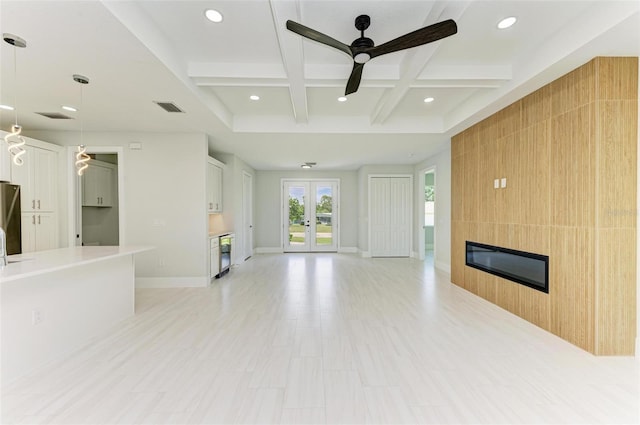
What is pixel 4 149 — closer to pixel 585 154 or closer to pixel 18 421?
pixel 18 421

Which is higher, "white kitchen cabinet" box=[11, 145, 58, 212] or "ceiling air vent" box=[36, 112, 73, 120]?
"ceiling air vent" box=[36, 112, 73, 120]

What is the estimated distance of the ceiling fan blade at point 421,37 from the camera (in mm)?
1919

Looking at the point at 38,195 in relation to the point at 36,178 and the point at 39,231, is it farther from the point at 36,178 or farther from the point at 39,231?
the point at 39,231

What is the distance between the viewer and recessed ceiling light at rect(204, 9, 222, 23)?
219cm

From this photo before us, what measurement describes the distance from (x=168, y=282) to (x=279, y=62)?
3956 millimetres

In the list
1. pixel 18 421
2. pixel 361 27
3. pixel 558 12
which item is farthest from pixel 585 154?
pixel 18 421

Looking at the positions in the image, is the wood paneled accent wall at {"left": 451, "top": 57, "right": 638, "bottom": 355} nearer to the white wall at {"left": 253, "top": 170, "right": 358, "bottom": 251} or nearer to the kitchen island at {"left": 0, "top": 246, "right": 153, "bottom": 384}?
the kitchen island at {"left": 0, "top": 246, "right": 153, "bottom": 384}

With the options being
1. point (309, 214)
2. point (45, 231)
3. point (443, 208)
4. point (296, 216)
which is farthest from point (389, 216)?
point (45, 231)

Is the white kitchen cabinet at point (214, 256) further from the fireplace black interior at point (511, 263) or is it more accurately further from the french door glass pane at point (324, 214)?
the fireplace black interior at point (511, 263)

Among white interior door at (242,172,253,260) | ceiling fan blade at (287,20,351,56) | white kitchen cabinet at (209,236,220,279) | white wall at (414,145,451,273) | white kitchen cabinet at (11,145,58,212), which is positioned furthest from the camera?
white interior door at (242,172,253,260)

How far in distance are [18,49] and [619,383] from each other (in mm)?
5408

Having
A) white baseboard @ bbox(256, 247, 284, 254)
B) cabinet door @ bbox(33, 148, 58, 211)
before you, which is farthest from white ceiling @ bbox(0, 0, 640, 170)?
white baseboard @ bbox(256, 247, 284, 254)

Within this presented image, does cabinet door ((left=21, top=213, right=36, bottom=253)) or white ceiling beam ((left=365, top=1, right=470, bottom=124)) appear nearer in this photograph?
white ceiling beam ((left=365, top=1, right=470, bottom=124))

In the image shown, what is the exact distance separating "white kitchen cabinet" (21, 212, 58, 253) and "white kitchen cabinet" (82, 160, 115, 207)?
3.25ft
